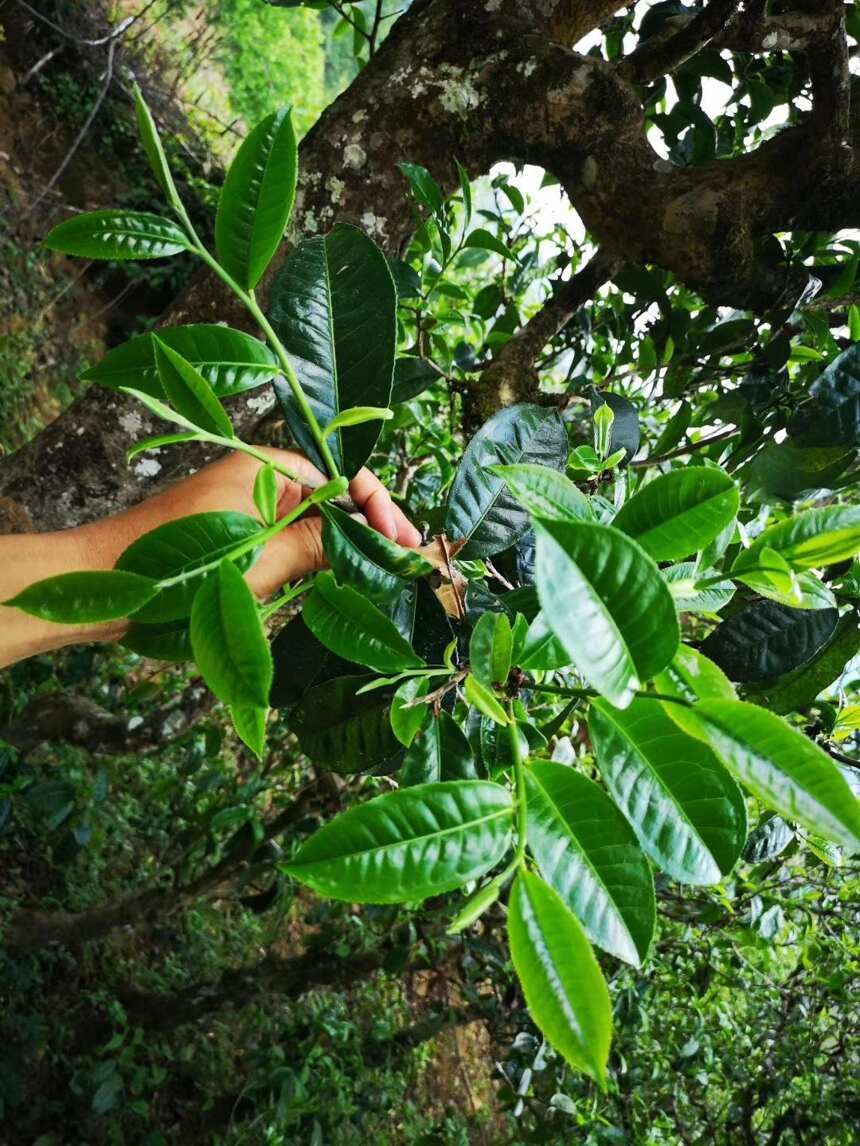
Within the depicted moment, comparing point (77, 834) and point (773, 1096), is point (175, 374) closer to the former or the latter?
point (77, 834)

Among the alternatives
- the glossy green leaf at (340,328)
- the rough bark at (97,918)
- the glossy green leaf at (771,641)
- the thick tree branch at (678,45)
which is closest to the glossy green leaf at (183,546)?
the glossy green leaf at (340,328)

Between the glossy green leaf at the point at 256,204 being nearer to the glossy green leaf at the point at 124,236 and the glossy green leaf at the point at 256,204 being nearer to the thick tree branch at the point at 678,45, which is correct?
the glossy green leaf at the point at 124,236

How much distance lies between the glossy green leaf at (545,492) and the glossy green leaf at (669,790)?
0.09 m

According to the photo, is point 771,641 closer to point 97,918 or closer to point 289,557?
point 289,557

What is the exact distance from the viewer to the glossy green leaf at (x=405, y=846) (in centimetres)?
29

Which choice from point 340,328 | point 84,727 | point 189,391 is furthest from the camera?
point 84,727

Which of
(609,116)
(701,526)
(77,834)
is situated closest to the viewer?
(701,526)

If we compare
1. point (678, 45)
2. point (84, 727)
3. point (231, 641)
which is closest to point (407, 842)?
point (231, 641)

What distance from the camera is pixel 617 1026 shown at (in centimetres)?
173

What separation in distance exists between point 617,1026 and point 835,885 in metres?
0.56

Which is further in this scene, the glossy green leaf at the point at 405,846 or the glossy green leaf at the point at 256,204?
the glossy green leaf at the point at 256,204

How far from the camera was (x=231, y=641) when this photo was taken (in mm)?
320

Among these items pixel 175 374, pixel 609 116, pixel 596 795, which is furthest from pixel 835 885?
pixel 175 374

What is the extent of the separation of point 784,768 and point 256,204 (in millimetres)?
363
